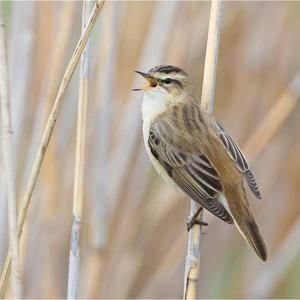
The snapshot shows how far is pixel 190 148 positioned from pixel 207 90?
0.39m

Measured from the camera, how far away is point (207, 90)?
10.1 feet

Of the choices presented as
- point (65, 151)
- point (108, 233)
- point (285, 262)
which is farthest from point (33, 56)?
point (285, 262)

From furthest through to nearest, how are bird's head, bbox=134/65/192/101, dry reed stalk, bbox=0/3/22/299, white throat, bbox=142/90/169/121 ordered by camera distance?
white throat, bbox=142/90/169/121 → bird's head, bbox=134/65/192/101 → dry reed stalk, bbox=0/3/22/299

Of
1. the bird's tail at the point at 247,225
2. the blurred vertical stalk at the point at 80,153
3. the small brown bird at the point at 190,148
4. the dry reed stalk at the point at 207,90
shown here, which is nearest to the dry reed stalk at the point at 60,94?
the blurred vertical stalk at the point at 80,153

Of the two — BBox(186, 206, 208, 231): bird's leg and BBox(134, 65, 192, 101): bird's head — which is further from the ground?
BBox(134, 65, 192, 101): bird's head

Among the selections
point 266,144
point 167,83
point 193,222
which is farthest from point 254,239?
point 266,144

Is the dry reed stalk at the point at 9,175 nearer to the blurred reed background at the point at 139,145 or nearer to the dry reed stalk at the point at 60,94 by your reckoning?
the dry reed stalk at the point at 60,94

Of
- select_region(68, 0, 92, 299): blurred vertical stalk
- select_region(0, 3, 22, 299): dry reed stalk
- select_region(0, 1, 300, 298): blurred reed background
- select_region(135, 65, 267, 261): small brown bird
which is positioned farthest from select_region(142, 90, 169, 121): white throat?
select_region(0, 3, 22, 299): dry reed stalk

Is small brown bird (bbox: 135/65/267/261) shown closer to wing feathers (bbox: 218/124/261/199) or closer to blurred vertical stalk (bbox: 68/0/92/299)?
wing feathers (bbox: 218/124/261/199)

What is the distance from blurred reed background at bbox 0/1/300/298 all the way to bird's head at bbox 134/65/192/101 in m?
0.35

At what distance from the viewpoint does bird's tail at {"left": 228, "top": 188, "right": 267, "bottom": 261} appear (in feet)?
9.91

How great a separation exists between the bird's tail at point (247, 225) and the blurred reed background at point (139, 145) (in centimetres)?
79

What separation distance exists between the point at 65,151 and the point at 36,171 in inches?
61.0

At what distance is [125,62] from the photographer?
14.0 feet
